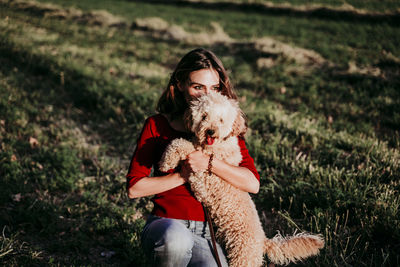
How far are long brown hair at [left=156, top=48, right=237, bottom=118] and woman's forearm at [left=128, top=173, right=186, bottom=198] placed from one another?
757 mm

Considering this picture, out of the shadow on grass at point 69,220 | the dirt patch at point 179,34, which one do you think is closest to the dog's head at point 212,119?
the shadow on grass at point 69,220

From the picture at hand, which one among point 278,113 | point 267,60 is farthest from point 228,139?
point 267,60

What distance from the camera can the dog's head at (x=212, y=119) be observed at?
2656 millimetres

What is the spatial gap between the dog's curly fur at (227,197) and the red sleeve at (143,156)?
0.56 feet

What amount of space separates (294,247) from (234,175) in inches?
31.8

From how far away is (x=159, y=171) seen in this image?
289cm

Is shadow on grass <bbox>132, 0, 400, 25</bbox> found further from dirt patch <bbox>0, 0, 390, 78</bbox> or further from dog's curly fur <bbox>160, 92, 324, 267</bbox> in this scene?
dog's curly fur <bbox>160, 92, 324, 267</bbox>

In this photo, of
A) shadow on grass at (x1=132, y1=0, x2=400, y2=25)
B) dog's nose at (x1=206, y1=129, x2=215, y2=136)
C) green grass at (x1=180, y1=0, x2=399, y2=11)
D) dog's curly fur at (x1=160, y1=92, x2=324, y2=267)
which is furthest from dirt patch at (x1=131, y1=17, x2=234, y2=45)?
dog's nose at (x1=206, y1=129, x2=215, y2=136)

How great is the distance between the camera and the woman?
8.00ft

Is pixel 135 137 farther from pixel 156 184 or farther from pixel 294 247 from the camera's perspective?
pixel 294 247

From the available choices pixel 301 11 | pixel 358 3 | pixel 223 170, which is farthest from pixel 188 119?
pixel 301 11

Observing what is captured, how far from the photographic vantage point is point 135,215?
4008mm

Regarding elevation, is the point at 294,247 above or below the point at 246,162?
Answer: below

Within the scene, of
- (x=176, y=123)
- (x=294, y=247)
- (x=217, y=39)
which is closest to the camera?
(x=294, y=247)
